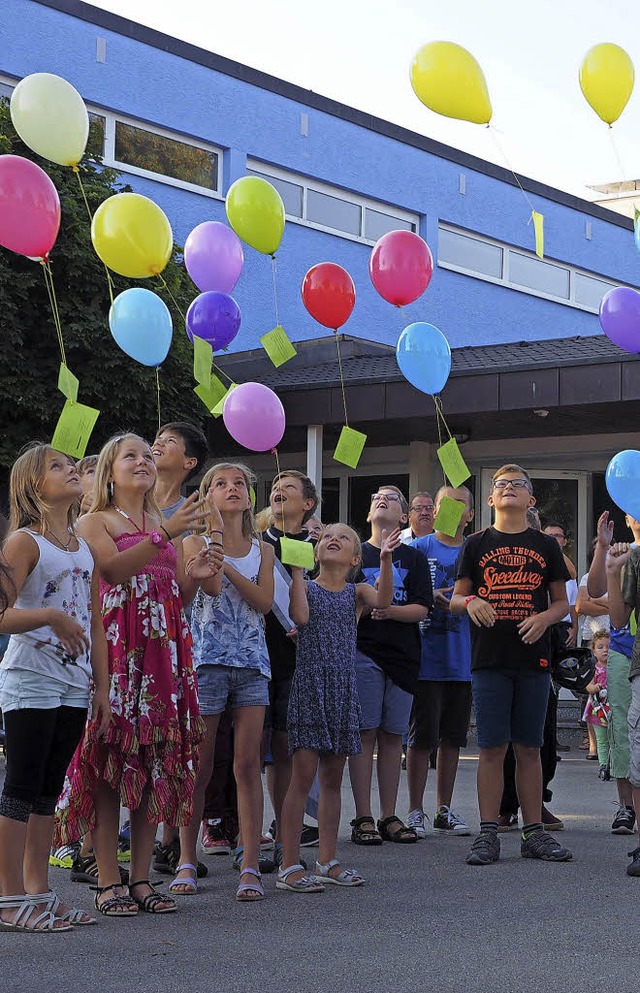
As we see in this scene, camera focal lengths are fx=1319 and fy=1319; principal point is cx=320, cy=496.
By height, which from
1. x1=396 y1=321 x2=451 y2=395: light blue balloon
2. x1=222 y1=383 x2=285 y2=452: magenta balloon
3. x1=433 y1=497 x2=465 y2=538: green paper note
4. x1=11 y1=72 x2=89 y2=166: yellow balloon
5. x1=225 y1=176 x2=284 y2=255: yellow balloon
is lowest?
x1=433 y1=497 x2=465 y2=538: green paper note

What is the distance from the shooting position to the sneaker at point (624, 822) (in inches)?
298

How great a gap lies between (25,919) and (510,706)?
292 centimetres

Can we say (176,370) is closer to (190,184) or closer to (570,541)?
(570,541)

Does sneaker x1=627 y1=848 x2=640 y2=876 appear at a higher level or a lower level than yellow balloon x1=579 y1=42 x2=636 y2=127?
lower

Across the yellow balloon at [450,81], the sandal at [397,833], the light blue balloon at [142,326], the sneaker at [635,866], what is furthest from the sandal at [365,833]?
the yellow balloon at [450,81]

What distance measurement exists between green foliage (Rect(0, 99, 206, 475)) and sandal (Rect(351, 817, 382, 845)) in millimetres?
8724

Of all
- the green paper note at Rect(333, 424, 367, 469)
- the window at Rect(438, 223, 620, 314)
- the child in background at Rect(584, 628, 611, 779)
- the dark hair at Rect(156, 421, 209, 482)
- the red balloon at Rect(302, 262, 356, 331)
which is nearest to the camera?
the dark hair at Rect(156, 421, 209, 482)

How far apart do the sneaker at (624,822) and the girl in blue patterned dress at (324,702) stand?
7.15ft

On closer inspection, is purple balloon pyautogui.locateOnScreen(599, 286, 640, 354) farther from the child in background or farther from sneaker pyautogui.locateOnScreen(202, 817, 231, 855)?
sneaker pyautogui.locateOnScreen(202, 817, 231, 855)

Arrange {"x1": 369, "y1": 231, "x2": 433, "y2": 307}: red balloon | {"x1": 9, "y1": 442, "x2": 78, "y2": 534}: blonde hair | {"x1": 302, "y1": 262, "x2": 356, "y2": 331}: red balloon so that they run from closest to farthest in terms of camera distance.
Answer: {"x1": 9, "y1": 442, "x2": 78, "y2": 534}: blonde hair < {"x1": 369, "y1": 231, "x2": 433, "y2": 307}: red balloon < {"x1": 302, "y1": 262, "x2": 356, "y2": 331}: red balloon

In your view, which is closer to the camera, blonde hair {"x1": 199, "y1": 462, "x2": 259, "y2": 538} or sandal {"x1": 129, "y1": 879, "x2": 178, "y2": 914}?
sandal {"x1": 129, "y1": 879, "x2": 178, "y2": 914}

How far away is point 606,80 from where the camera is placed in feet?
24.8

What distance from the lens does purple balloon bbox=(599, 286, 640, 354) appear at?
323 inches

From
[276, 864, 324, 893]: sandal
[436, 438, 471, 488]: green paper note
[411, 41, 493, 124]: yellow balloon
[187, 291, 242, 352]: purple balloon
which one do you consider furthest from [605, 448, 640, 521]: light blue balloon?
[187, 291, 242, 352]: purple balloon
